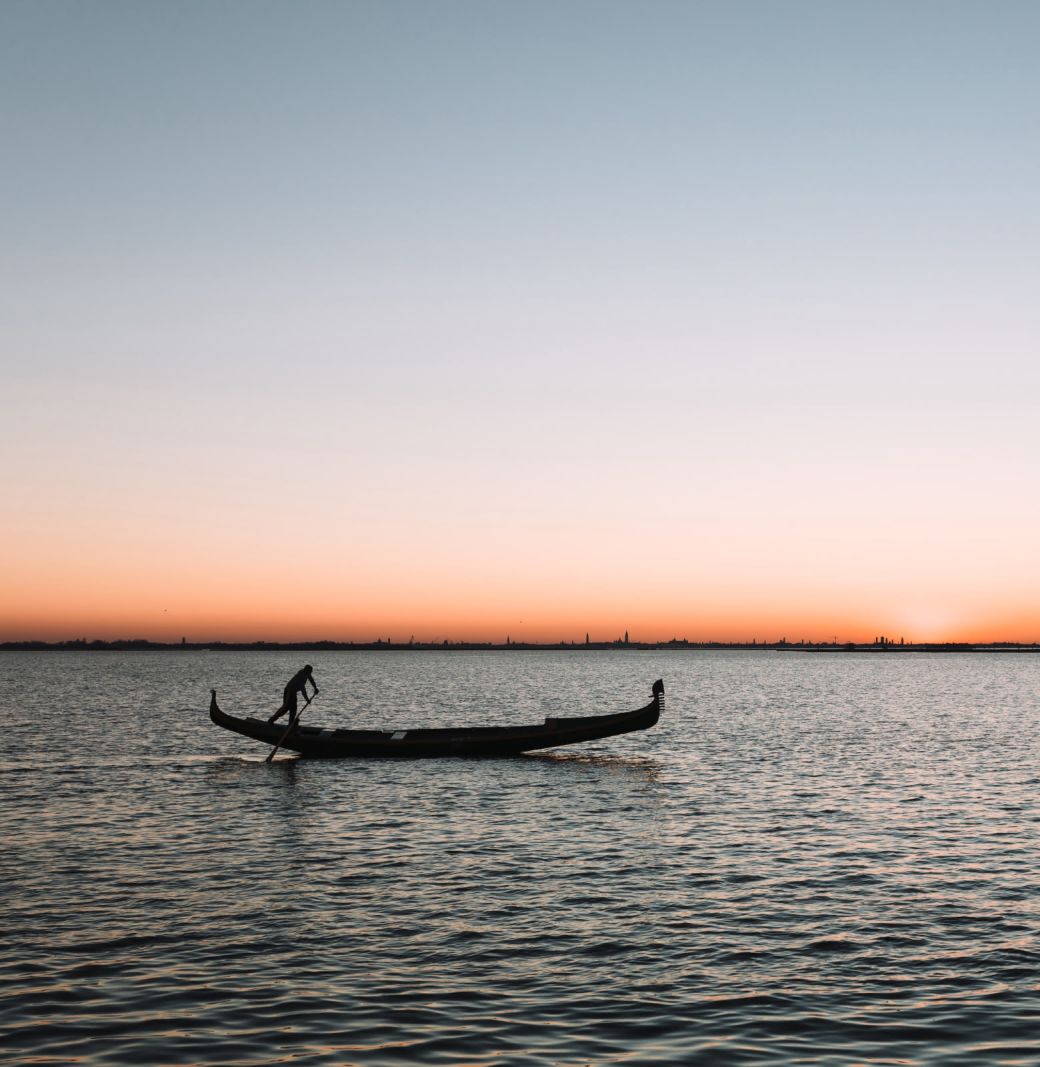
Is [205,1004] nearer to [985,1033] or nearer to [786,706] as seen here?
[985,1033]

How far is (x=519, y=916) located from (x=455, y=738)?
86.6 feet

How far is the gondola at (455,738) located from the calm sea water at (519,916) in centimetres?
318

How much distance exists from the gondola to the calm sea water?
3.18 metres

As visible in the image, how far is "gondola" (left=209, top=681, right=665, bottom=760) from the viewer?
1709 inches

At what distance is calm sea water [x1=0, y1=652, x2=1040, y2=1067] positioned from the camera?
12.2 m

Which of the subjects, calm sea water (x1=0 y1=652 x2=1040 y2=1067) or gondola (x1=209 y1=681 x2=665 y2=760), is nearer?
calm sea water (x1=0 y1=652 x2=1040 y2=1067)

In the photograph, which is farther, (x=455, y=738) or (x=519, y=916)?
(x=455, y=738)

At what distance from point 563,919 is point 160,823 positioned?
14.2 m

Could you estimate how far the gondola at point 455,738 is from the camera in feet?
142

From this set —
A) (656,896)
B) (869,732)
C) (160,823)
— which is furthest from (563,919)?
(869,732)

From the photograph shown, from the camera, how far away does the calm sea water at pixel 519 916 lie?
12242 millimetres

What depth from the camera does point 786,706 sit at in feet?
297

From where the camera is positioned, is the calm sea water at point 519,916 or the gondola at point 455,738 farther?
the gondola at point 455,738

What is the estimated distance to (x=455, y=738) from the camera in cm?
4394
